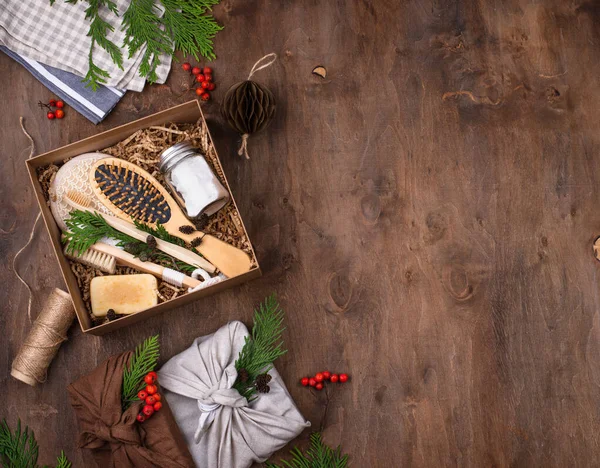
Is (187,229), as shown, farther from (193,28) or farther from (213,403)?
(193,28)

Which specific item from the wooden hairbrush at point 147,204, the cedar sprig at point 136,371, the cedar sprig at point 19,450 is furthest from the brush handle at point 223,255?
the cedar sprig at point 19,450

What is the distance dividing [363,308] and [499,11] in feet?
2.57

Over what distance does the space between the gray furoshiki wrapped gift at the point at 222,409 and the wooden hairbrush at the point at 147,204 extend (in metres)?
0.17

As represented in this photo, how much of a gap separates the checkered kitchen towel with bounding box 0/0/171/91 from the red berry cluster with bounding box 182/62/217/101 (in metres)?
0.12

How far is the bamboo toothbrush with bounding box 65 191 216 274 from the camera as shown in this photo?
1.15 meters

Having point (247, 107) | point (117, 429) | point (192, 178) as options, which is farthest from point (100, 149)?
point (117, 429)

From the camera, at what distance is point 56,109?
4.20 ft

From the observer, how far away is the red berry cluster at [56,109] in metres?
1.27

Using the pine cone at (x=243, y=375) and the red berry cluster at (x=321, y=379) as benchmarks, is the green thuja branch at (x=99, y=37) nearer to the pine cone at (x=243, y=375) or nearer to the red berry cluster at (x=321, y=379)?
the pine cone at (x=243, y=375)

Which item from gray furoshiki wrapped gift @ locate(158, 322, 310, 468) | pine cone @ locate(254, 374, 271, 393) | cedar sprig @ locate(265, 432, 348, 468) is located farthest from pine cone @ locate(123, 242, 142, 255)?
cedar sprig @ locate(265, 432, 348, 468)

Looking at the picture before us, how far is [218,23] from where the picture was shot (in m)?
1.30

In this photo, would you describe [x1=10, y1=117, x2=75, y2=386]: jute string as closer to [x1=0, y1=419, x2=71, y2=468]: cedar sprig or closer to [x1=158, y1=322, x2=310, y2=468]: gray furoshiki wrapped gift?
[x1=0, y1=419, x2=71, y2=468]: cedar sprig

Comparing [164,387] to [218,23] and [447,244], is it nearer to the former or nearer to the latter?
[447,244]

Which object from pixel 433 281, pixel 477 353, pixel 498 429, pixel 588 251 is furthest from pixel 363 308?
pixel 588 251
